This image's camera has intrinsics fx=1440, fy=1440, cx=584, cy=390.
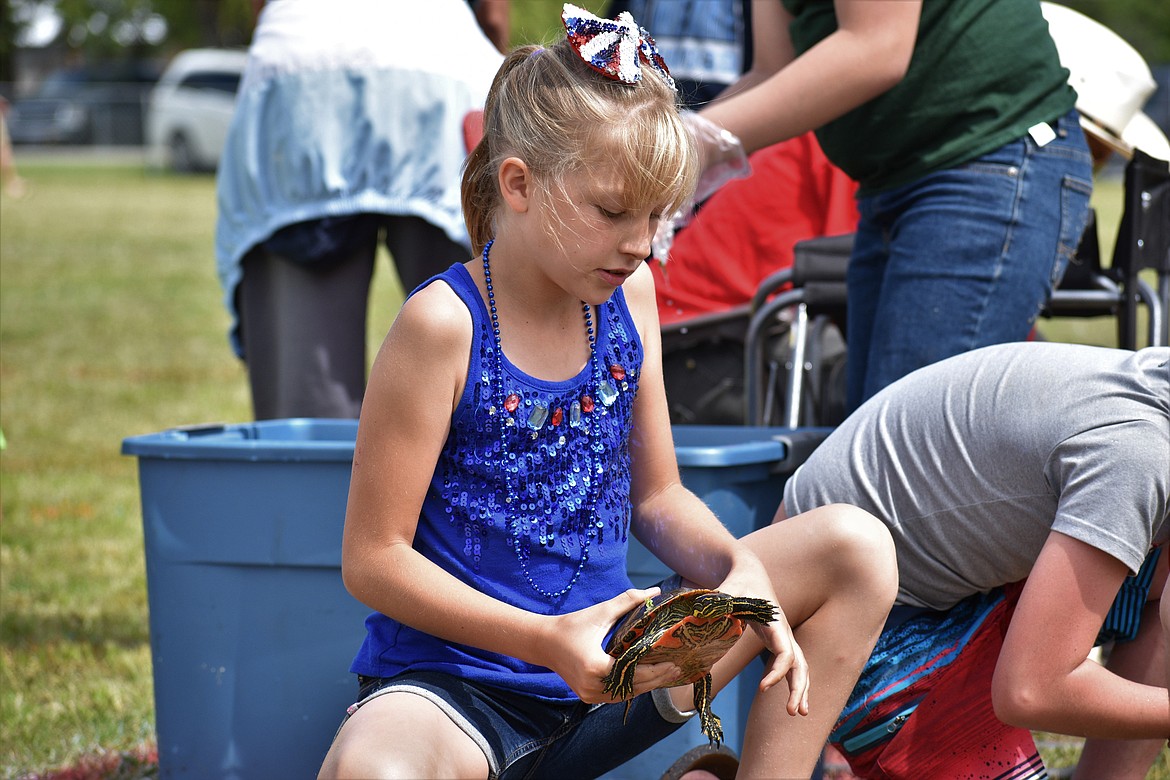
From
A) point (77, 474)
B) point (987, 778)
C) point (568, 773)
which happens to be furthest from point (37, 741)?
point (77, 474)

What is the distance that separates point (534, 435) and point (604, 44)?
0.45 meters

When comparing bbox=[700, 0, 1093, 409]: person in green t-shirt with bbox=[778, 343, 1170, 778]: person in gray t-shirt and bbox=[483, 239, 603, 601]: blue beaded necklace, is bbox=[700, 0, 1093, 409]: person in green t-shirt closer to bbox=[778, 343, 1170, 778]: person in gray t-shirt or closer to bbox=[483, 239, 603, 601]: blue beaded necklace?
bbox=[778, 343, 1170, 778]: person in gray t-shirt

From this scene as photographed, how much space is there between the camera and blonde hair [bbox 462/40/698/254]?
1599mm

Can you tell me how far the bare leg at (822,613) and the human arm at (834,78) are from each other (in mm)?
734

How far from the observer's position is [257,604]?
2.03 m

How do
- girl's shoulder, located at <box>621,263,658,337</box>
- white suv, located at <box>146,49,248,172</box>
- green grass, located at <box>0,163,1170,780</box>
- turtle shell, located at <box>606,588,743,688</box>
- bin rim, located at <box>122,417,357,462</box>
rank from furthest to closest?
1. white suv, located at <box>146,49,248,172</box>
2. green grass, located at <box>0,163,1170,780</box>
3. bin rim, located at <box>122,417,357,462</box>
4. girl's shoulder, located at <box>621,263,658,337</box>
5. turtle shell, located at <box>606,588,743,688</box>

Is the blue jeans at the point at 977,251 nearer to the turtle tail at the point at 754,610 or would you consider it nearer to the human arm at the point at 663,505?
the human arm at the point at 663,505

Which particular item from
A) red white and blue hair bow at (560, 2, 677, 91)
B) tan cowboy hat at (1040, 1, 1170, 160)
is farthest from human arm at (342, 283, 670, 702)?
tan cowboy hat at (1040, 1, 1170, 160)

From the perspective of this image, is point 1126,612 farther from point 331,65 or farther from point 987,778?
point 331,65

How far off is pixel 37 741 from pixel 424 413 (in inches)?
53.2

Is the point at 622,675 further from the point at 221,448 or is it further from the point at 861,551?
the point at 221,448

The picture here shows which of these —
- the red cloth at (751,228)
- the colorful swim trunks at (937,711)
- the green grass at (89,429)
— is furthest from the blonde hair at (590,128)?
the red cloth at (751,228)

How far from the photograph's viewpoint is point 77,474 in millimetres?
4762

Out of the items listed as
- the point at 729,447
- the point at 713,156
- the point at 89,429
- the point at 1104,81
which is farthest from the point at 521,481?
the point at 89,429
